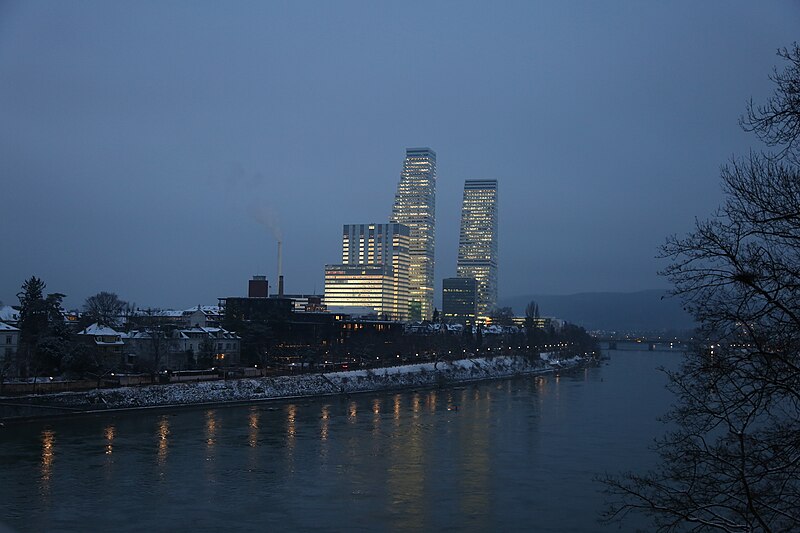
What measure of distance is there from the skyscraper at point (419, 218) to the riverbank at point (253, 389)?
66.0 metres

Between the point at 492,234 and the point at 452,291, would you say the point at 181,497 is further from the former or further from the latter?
the point at 492,234

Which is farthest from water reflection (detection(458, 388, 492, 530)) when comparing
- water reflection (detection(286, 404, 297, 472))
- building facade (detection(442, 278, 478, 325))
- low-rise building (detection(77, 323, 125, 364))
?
building facade (detection(442, 278, 478, 325))

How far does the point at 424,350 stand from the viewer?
44.9m

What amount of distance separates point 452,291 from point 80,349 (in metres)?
91.6

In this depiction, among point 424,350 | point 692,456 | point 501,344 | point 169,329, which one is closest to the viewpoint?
point 692,456

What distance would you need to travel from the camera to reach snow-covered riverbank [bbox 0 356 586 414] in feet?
72.6

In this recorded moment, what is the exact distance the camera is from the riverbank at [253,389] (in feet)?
68.8

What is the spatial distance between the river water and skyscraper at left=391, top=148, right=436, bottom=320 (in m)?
83.3

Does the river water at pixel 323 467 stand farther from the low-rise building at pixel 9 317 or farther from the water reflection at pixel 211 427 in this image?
the low-rise building at pixel 9 317

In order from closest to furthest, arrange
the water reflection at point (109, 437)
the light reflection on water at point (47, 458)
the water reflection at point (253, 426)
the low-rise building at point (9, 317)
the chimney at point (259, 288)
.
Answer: the light reflection on water at point (47, 458) < the water reflection at point (109, 437) < the water reflection at point (253, 426) < the low-rise building at point (9, 317) < the chimney at point (259, 288)

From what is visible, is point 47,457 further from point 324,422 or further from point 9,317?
point 9,317

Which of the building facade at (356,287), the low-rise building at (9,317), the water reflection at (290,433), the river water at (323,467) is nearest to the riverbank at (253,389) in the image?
the river water at (323,467)

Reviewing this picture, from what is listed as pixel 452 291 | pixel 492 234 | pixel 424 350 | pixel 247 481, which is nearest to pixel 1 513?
pixel 247 481

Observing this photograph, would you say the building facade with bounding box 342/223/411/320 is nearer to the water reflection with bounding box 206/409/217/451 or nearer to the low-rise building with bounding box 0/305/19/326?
the low-rise building with bounding box 0/305/19/326
